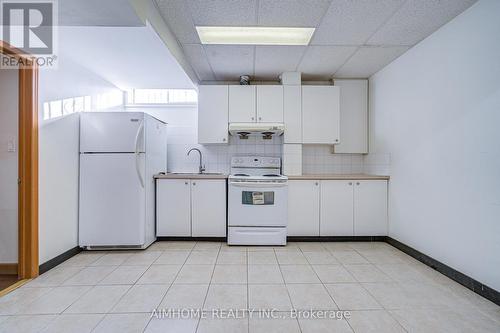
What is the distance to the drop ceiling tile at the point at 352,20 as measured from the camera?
196 centimetres

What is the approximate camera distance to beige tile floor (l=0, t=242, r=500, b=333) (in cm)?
153

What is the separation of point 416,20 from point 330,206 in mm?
2149

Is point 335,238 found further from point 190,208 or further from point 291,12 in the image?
point 291,12

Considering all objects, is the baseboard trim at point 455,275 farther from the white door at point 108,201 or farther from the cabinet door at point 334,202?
the white door at point 108,201

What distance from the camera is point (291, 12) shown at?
208 centimetres

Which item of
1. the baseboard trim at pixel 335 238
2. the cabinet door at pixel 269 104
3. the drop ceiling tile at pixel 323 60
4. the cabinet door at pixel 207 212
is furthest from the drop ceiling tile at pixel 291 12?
the baseboard trim at pixel 335 238

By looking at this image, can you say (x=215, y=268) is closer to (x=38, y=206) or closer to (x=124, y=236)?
(x=124, y=236)

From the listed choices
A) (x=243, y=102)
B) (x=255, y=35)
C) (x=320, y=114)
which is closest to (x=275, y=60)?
(x=255, y=35)

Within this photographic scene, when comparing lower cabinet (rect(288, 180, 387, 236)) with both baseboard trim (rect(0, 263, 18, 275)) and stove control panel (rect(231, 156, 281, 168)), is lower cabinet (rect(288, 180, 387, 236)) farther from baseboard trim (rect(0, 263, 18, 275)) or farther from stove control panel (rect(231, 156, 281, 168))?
baseboard trim (rect(0, 263, 18, 275))

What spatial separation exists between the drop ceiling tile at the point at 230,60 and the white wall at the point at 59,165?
1523 millimetres

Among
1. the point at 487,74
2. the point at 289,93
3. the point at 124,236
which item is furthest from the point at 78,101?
the point at 487,74

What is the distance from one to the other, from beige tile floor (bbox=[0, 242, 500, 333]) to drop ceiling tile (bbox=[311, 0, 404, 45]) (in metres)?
2.34

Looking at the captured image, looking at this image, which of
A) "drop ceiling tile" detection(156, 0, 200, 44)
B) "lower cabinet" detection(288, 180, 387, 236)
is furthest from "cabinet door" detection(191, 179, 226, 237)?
"drop ceiling tile" detection(156, 0, 200, 44)

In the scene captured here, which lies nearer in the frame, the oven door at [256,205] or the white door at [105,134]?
the white door at [105,134]
